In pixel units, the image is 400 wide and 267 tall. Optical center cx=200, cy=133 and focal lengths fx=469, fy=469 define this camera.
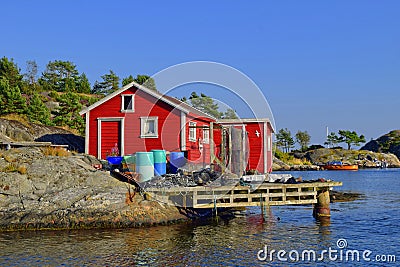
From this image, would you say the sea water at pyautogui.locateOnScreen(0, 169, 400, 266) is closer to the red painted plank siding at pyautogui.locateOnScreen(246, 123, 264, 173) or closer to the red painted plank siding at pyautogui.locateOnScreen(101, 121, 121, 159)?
the red painted plank siding at pyautogui.locateOnScreen(101, 121, 121, 159)

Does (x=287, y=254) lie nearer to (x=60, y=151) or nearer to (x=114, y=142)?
(x=60, y=151)

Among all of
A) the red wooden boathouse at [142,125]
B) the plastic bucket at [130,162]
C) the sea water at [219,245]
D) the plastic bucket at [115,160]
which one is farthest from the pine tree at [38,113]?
the sea water at [219,245]

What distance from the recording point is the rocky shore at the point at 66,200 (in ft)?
67.1

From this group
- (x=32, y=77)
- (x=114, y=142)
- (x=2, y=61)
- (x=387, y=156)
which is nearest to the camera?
(x=114, y=142)

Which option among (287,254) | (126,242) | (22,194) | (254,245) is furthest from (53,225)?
(287,254)

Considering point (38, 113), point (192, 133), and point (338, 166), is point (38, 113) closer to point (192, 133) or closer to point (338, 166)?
point (192, 133)

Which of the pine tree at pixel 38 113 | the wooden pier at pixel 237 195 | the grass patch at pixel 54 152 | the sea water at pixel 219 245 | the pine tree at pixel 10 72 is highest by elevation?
the pine tree at pixel 10 72

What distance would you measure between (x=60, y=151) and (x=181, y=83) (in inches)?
366

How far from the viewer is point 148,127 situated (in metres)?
31.3

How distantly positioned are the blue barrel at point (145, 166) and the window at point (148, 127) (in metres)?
6.38

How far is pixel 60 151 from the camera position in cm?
2620

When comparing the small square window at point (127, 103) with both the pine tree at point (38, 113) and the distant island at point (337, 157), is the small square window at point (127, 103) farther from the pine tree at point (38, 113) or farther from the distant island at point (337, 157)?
the distant island at point (337, 157)

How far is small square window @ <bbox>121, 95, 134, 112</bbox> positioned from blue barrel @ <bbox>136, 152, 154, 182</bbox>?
7572 millimetres

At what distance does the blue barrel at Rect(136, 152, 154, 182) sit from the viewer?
79.4 feet
